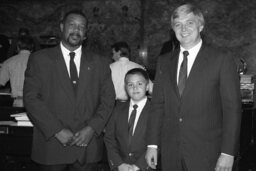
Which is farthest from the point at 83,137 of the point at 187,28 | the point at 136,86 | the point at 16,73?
the point at 16,73

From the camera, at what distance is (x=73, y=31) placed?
2.66 meters

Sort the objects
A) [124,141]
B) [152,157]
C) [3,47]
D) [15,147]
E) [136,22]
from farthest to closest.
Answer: [136,22] → [3,47] → [15,147] → [124,141] → [152,157]

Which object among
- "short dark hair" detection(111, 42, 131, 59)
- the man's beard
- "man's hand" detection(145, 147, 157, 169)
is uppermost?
"short dark hair" detection(111, 42, 131, 59)

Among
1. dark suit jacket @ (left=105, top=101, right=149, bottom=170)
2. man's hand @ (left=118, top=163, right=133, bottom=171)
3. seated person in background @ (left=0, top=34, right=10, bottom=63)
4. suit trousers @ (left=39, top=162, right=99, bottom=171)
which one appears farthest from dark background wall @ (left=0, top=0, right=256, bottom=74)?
suit trousers @ (left=39, top=162, right=99, bottom=171)

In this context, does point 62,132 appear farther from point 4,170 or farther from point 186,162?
point 4,170

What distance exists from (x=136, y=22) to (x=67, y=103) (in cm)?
662

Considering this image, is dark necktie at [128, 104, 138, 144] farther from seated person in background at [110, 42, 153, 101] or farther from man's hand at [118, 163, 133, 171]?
seated person in background at [110, 42, 153, 101]

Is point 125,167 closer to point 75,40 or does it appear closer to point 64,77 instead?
point 64,77

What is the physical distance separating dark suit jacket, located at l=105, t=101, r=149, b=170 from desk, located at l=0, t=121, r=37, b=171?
2.49 feet

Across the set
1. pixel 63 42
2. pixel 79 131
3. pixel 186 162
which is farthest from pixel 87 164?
pixel 63 42

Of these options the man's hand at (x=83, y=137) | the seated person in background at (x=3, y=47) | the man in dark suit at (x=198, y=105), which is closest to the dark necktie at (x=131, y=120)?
the man's hand at (x=83, y=137)

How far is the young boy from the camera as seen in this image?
2.73 m

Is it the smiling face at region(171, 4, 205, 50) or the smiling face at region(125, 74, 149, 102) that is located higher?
the smiling face at region(171, 4, 205, 50)

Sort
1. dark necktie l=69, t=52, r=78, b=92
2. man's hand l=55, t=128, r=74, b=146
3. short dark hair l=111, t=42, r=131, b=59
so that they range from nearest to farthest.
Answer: man's hand l=55, t=128, r=74, b=146 < dark necktie l=69, t=52, r=78, b=92 < short dark hair l=111, t=42, r=131, b=59
